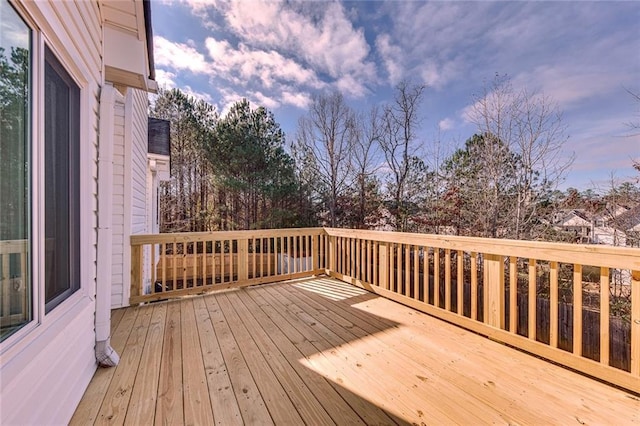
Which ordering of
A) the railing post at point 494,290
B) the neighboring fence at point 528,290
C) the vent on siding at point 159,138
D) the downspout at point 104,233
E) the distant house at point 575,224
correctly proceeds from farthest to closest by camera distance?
the vent on siding at point 159,138 < the distant house at point 575,224 < the railing post at point 494,290 < the downspout at point 104,233 < the neighboring fence at point 528,290

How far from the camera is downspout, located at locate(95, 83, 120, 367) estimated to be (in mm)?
2018

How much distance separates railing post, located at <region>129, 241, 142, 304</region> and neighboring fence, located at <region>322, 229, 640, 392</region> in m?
2.87

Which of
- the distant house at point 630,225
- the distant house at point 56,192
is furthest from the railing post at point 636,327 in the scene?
the distant house at point 630,225

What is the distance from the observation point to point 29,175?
118 cm

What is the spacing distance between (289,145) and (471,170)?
6.64m

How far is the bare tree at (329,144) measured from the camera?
9430mm

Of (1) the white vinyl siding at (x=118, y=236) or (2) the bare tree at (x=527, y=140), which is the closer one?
(1) the white vinyl siding at (x=118, y=236)

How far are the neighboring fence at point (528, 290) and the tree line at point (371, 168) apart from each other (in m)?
2.36

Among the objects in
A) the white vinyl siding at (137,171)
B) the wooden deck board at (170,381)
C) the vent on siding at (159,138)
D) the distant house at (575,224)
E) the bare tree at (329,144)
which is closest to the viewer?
the wooden deck board at (170,381)

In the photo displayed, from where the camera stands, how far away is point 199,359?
210 cm

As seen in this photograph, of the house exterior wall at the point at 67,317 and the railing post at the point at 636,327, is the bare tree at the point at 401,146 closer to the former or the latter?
the railing post at the point at 636,327

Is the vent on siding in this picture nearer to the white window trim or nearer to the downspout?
the downspout

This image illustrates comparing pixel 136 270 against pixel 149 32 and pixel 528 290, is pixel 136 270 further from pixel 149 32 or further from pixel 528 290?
pixel 528 290

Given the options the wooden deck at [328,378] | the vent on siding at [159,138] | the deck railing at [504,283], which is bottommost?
the wooden deck at [328,378]
